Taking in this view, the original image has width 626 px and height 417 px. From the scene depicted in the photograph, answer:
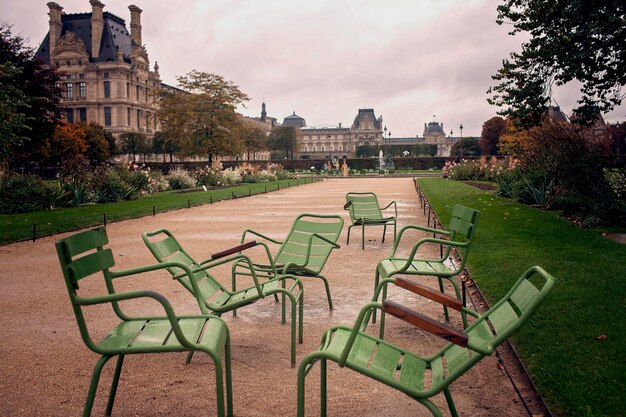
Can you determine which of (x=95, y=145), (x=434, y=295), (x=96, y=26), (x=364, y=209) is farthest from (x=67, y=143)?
(x=434, y=295)

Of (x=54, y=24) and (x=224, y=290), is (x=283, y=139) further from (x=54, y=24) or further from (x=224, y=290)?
(x=224, y=290)

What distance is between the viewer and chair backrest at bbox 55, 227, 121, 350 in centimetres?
280

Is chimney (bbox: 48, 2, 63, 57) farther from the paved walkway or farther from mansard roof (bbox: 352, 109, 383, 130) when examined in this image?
the paved walkway

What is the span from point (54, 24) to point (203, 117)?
199 feet

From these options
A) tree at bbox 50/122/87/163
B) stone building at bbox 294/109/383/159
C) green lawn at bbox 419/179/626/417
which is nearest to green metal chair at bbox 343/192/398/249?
green lawn at bbox 419/179/626/417

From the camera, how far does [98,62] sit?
8662 cm

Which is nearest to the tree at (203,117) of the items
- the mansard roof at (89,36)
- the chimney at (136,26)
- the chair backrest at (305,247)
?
the chair backrest at (305,247)

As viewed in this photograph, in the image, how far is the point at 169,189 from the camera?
26.9 meters

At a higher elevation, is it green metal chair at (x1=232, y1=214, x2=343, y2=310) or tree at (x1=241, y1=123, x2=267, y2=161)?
tree at (x1=241, y1=123, x2=267, y2=161)

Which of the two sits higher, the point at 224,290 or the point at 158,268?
the point at 158,268

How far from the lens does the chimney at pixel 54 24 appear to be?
3329 inches

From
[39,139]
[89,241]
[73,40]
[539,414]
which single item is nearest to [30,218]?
[89,241]

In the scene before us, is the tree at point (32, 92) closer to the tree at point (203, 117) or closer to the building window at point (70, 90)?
the tree at point (203, 117)

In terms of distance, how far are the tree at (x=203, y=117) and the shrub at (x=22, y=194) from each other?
68.7 feet
